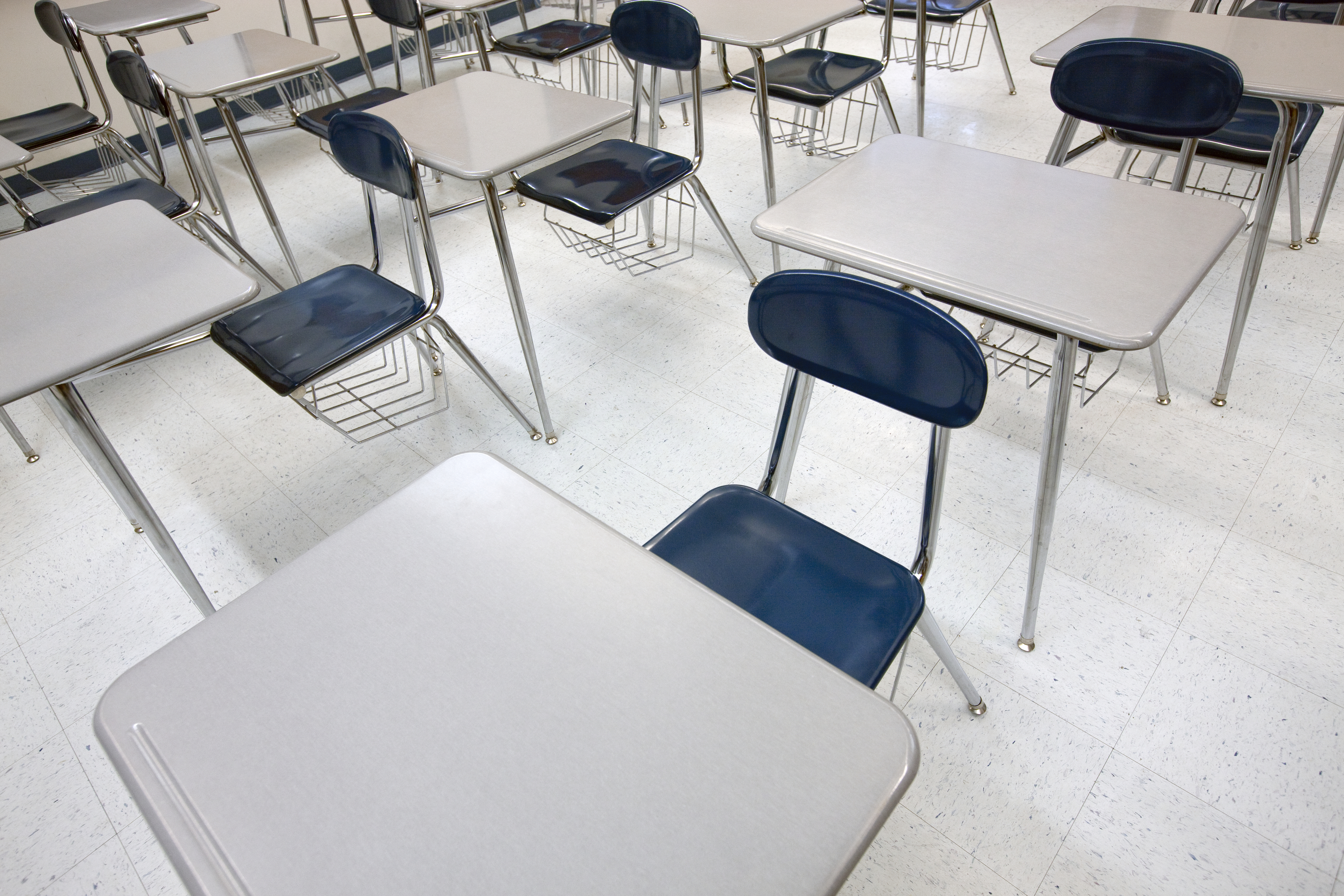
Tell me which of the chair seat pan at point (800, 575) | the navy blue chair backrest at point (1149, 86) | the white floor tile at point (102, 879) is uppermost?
the navy blue chair backrest at point (1149, 86)

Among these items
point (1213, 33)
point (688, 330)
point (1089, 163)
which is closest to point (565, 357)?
point (688, 330)

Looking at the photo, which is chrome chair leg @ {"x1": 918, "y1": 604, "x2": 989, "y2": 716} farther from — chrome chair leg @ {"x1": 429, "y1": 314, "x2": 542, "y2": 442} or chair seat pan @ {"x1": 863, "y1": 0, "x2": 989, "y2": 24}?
chair seat pan @ {"x1": 863, "y1": 0, "x2": 989, "y2": 24}

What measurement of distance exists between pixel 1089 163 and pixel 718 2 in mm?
1740

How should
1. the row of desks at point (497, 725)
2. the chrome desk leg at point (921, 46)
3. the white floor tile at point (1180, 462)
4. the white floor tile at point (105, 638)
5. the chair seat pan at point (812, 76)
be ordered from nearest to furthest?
1. the row of desks at point (497, 725)
2. the white floor tile at point (105, 638)
3. the white floor tile at point (1180, 462)
4. the chair seat pan at point (812, 76)
5. the chrome desk leg at point (921, 46)

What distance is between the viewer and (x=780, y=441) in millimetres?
1375

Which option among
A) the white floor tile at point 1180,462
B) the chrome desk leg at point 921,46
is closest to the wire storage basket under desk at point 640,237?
the chrome desk leg at point 921,46

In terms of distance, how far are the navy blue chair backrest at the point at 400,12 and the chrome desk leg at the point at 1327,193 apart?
3.16m

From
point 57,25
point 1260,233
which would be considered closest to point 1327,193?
point 1260,233

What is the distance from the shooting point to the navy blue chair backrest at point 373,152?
5.59 ft

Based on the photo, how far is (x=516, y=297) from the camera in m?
1.94

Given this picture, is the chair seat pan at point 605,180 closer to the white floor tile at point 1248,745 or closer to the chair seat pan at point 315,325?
the chair seat pan at point 315,325

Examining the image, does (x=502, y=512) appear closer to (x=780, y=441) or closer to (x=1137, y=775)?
(x=780, y=441)

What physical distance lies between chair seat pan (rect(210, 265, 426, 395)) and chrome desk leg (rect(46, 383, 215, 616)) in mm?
319

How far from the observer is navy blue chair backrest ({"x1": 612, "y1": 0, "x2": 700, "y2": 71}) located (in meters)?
2.23
